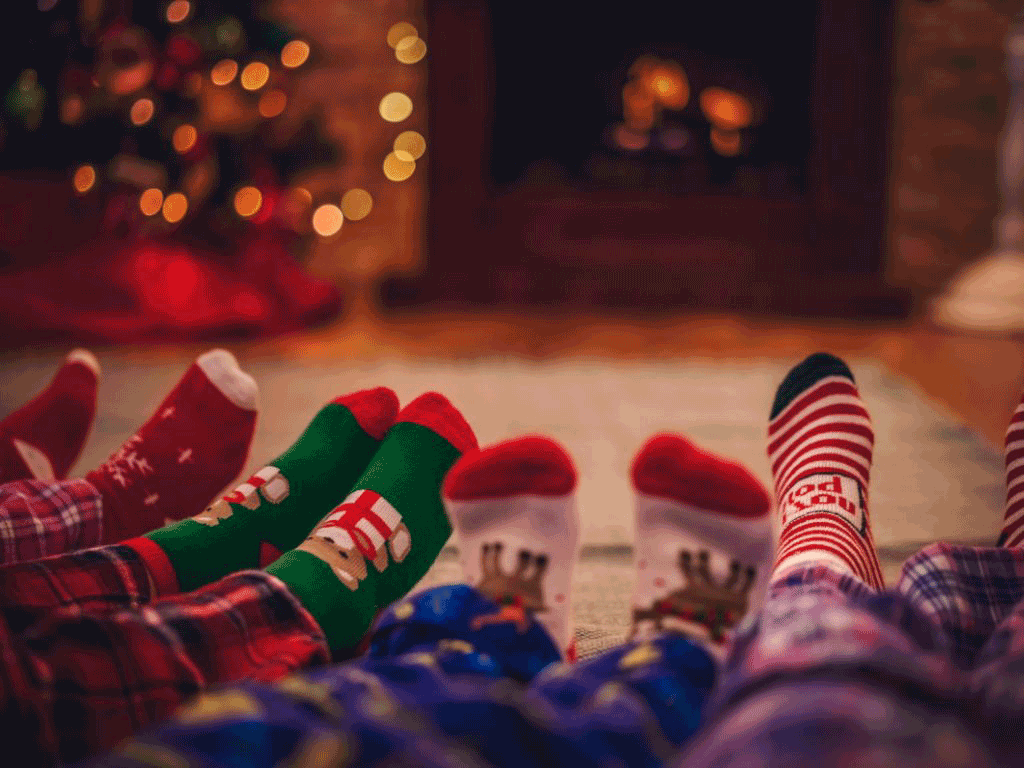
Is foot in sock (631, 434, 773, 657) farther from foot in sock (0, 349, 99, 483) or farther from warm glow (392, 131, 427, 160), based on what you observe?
warm glow (392, 131, 427, 160)

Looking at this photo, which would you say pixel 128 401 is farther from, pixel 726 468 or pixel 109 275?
pixel 726 468

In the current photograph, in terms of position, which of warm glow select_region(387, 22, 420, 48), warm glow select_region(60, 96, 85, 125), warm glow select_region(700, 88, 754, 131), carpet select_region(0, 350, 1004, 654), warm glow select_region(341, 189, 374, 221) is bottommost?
→ carpet select_region(0, 350, 1004, 654)

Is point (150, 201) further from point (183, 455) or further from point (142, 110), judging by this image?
point (183, 455)

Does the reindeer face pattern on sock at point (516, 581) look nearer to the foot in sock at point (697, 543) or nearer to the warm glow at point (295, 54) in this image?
the foot in sock at point (697, 543)

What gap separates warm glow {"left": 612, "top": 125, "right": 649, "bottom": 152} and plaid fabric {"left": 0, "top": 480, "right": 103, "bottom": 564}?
8.24 feet

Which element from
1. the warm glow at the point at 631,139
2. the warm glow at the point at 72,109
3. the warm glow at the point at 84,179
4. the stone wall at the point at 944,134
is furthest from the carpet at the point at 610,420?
the warm glow at the point at 631,139

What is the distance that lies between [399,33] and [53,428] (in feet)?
7.38

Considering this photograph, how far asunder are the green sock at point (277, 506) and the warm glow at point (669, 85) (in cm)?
239

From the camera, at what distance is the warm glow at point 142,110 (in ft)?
7.92

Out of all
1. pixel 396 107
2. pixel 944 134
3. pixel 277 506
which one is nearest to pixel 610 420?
pixel 277 506

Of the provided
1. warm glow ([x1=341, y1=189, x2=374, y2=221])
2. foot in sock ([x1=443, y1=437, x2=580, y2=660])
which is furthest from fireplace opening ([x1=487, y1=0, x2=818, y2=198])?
foot in sock ([x1=443, y1=437, x2=580, y2=660])

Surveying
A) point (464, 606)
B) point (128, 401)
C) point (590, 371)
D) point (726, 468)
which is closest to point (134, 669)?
point (464, 606)

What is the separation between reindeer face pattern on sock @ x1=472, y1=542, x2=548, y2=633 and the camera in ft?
2.00

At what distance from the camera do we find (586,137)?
3.17 m
